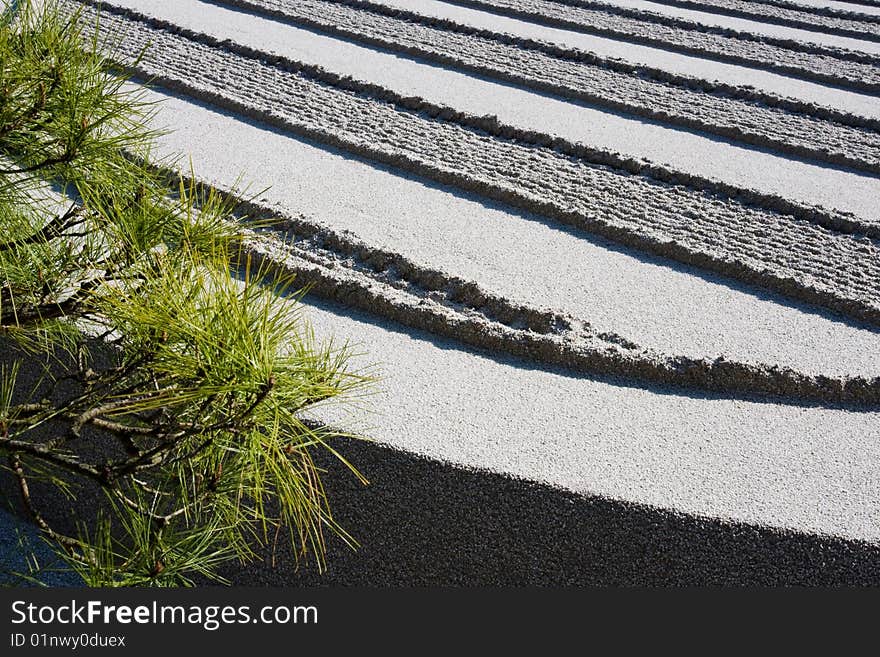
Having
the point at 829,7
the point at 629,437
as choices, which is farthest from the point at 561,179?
the point at 829,7

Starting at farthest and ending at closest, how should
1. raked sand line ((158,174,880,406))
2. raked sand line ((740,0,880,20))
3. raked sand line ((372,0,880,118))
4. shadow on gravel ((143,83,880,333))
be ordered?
raked sand line ((740,0,880,20)) < raked sand line ((372,0,880,118)) < shadow on gravel ((143,83,880,333)) < raked sand line ((158,174,880,406))

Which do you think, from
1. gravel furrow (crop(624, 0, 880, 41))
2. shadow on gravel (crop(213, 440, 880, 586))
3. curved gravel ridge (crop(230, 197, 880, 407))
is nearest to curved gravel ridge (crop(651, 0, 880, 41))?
gravel furrow (crop(624, 0, 880, 41))

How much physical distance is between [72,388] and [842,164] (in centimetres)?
304

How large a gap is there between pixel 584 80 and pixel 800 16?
2.12 metres

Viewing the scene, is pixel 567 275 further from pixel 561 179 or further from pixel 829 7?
pixel 829 7

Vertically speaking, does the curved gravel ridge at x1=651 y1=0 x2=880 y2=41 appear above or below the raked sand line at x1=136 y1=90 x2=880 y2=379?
above

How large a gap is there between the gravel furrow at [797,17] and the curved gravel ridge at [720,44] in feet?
1.56

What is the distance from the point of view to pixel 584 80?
4.06 m

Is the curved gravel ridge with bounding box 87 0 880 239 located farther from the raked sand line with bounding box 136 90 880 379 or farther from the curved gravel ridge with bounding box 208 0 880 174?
the curved gravel ridge with bounding box 208 0 880 174

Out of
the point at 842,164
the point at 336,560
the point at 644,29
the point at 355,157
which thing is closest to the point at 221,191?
the point at 355,157

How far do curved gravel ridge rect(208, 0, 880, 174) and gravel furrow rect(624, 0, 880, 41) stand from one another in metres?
1.53

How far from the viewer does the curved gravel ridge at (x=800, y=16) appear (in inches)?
199

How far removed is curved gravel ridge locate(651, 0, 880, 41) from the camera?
5.05 meters

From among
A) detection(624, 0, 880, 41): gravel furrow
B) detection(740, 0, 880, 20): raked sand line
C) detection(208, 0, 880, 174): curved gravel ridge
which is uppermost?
detection(740, 0, 880, 20): raked sand line
